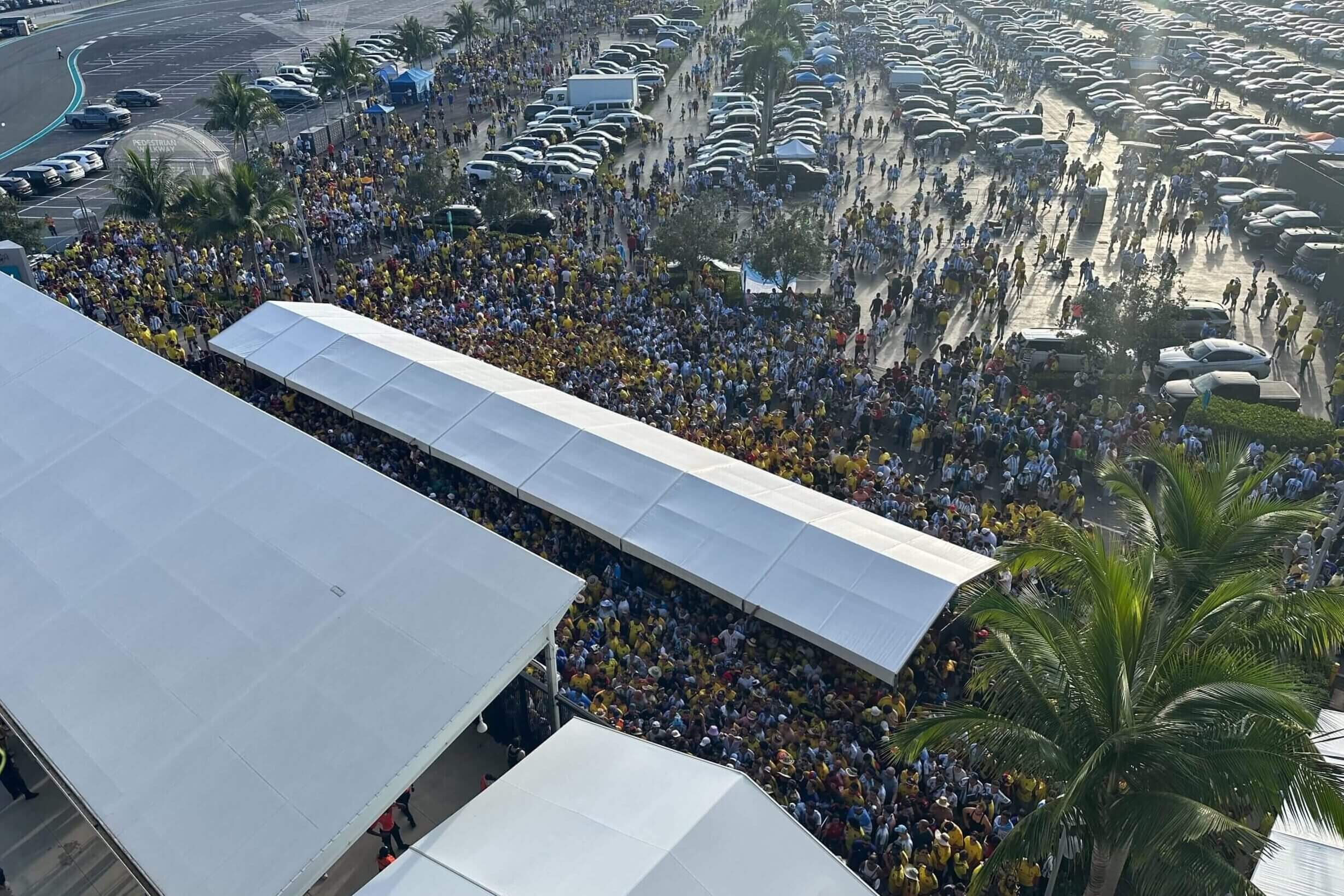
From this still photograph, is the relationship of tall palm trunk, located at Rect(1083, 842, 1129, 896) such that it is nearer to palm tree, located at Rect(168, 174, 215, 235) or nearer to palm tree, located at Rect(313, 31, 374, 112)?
palm tree, located at Rect(168, 174, 215, 235)

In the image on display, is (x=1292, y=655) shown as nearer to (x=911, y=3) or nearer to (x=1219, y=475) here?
(x=1219, y=475)

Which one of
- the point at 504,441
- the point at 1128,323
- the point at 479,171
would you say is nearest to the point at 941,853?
the point at 504,441

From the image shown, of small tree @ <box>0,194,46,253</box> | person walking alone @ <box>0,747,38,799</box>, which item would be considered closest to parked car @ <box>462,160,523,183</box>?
small tree @ <box>0,194,46,253</box>

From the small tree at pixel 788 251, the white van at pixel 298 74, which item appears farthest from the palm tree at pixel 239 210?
the white van at pixel 298 74

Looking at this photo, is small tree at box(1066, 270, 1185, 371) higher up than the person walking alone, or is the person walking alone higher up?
small tree at box(1066, 270, 1185, 371)

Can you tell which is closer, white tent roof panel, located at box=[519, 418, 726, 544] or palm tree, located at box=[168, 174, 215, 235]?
white tent roof panel, located at box=[519, 418, 726, 544]

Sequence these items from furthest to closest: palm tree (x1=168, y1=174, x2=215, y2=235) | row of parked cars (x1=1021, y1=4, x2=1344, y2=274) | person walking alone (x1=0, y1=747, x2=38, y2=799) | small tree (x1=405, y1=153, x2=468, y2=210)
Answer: row of parked cars (x1=1021, y1=4, x2=1344, y2=274), small tree (x1=405, y1=153, x2=468, y2=210), palm tree (x1=168, y1=174, x2=215, y2=235), person walking alone (x1=0, y1=747, x2=38, y2=799)

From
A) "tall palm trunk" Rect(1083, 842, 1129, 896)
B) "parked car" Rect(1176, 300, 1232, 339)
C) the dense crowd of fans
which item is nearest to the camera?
"tall palm trunk" Rect(1083, 842, 1129, 896)
